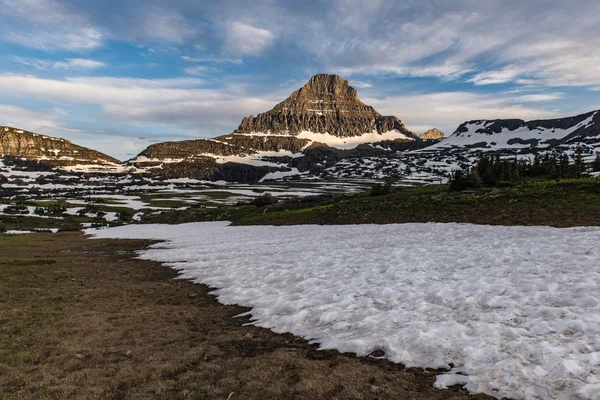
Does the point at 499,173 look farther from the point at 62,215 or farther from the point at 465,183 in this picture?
the point at 62,215

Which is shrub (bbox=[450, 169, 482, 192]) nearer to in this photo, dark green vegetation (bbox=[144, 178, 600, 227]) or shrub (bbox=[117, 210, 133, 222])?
dark green vegetation (bbox=[144, 178, 600, 227])

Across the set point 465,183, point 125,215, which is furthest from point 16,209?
point 465,183

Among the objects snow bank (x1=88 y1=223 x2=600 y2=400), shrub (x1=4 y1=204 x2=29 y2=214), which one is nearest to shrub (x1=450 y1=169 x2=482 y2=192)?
snow bank (x1=88 y1=223 x2=600 y2=400)

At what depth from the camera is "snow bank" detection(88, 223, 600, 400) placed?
7254mm

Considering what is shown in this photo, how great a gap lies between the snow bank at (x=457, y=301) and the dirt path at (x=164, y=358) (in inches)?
35.9

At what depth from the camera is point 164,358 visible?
880cm

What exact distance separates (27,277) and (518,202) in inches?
1514

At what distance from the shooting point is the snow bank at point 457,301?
7254 mm

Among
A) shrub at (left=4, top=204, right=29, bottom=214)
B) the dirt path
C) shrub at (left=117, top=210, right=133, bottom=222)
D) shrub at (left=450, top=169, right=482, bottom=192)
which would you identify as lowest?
shrub at (left=117, top=210, right=133, bottom=222)

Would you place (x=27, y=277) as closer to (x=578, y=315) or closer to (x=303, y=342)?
(x=303, y=342)

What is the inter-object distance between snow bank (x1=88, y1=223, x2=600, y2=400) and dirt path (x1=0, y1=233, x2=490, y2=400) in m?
0.91

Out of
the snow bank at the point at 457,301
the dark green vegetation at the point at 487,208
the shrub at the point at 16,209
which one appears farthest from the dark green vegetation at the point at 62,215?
the snow bank at the point at 457,301

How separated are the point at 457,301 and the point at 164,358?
358 inches

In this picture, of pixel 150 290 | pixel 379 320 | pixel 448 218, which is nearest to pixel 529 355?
pixel 379 320
